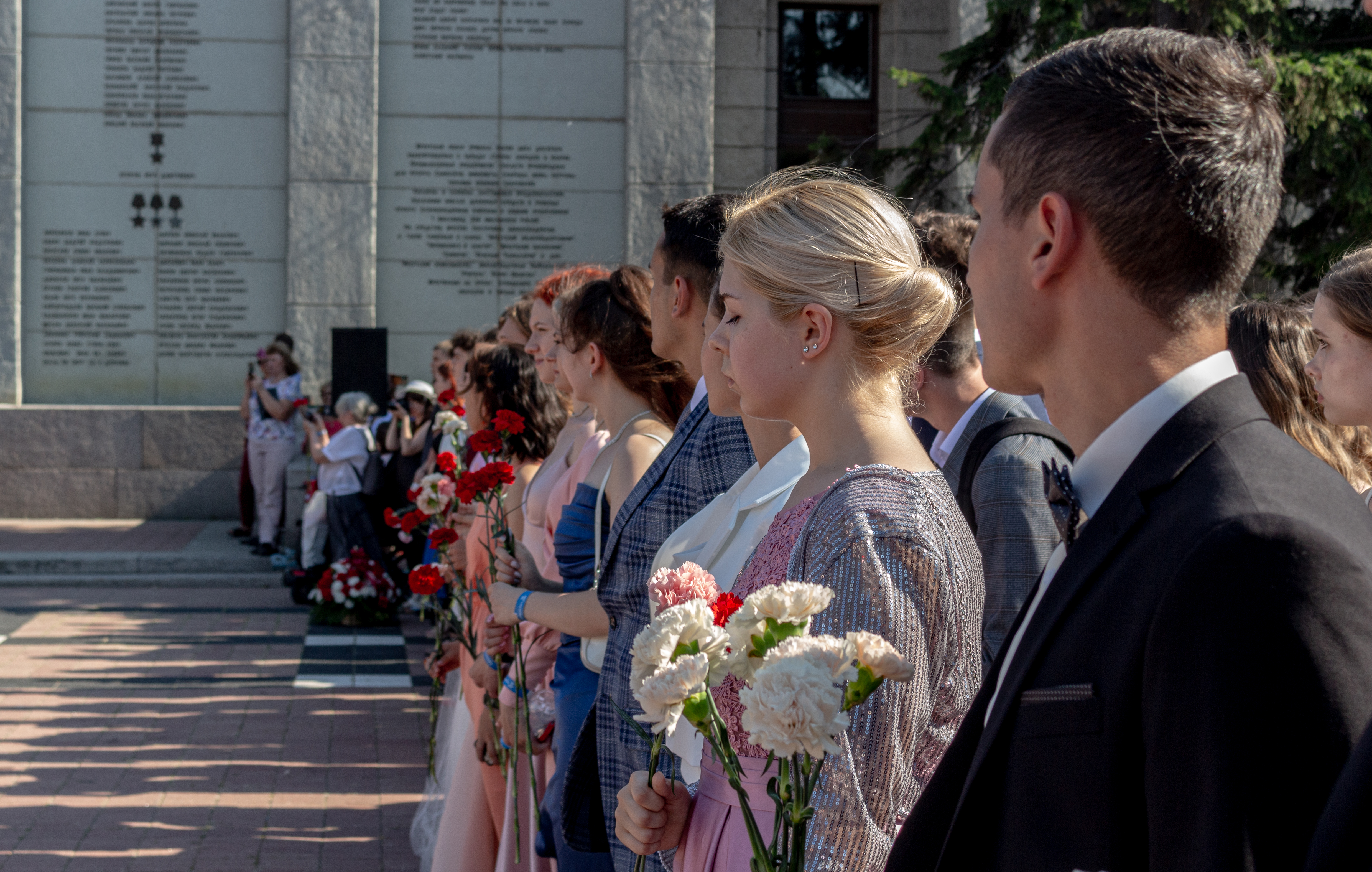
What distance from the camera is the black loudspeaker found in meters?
12.3

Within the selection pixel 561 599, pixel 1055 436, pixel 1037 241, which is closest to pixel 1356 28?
pixel 1055 436

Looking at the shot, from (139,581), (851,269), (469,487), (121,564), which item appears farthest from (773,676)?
(121,564)

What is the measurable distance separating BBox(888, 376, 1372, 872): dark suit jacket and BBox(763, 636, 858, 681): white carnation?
16 centimetres

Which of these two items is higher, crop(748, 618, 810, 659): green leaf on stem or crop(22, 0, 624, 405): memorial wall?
crop(22, 0, 624, 405): memorial wall

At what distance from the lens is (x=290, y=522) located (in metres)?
12.8

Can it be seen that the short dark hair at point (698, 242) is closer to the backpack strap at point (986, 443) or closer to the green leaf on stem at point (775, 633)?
the backpack strap at point (986, 443)

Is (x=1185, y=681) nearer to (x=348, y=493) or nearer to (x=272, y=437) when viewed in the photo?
(x=348, y=493)

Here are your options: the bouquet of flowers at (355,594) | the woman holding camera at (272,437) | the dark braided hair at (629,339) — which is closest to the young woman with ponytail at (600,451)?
the dark braided hair at (629,339)

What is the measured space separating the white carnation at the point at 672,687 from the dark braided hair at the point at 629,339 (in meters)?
1.99

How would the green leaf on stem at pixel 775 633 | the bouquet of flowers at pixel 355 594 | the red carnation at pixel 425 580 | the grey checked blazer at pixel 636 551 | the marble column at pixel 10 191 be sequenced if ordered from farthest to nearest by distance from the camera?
the marble column at pixel 10 191
the bouquet of flowers at pixel 355 594
the red carnation at pixel 425 580
the grey checked blazer at pixel 636 551
the green leaf on stem at pixel 775 633

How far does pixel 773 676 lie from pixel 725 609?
0.19 meters

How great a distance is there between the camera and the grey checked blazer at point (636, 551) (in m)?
2.67

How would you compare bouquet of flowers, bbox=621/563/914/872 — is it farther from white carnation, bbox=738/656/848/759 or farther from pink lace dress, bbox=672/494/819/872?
pink lace dress, bbox=672/494/819/872

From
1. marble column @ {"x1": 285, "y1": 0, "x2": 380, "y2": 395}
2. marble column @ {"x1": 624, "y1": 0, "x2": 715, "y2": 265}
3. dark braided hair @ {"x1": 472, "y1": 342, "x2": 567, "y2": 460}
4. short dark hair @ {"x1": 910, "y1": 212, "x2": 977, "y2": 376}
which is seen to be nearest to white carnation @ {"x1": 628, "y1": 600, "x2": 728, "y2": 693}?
short dark hair @ {"x1": 910, "y1": 212, "x2": 977, "y2": 376}
